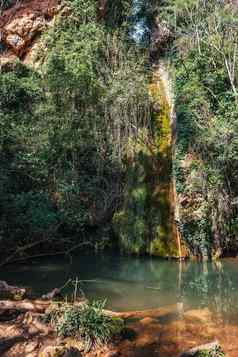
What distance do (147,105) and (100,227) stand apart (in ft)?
17.8

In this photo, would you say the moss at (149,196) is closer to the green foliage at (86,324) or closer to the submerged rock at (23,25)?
the green foliage at (86,324)

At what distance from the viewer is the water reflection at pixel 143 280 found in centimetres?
823

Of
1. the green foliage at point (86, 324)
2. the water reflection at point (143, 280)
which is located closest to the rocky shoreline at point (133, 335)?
the green foliage at point (86, 324)

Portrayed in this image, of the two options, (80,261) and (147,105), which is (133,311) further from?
(147,105)

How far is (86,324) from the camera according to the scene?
19.7 feet

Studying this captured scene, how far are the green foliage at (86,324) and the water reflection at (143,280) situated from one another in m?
1.56

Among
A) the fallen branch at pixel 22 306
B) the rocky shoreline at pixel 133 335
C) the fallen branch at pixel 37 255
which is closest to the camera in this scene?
the rocky shoreline at pixel 133 335

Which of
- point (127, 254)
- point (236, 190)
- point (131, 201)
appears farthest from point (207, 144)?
point (127, 254)

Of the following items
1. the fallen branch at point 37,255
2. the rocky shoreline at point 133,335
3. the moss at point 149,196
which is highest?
the moss at point 149,196

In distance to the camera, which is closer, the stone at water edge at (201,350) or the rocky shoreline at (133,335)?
the stone at water edge at (201,350)

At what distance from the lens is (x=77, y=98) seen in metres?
16.3

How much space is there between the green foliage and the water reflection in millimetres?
1564

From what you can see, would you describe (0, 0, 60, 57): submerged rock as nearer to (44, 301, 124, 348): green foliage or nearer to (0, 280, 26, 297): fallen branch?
(0, 280, 26, 297): fallen branch

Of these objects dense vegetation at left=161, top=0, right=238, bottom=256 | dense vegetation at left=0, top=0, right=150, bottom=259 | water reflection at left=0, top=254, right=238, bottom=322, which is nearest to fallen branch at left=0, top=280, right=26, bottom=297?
water reflection at left=0, top=254, right=238, bottom=322
